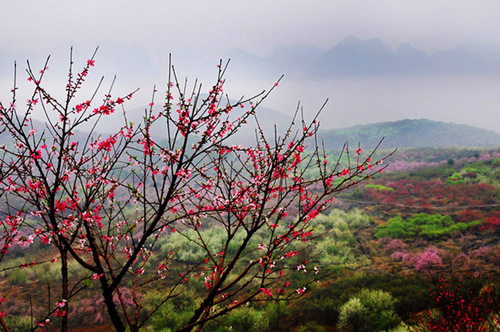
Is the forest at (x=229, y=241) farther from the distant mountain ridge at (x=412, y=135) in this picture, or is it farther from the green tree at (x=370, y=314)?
the distant mountain ridge at (x=412, y=135)


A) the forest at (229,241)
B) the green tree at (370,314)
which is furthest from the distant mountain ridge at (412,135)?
the green tree at (370,314)

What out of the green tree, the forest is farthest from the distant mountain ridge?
Result: the green tree

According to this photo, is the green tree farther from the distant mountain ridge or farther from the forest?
the distant mountain ridge

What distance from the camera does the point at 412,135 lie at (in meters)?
78.2

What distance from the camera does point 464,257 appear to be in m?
12.7

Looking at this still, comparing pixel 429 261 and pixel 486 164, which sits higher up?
pixel 486 164

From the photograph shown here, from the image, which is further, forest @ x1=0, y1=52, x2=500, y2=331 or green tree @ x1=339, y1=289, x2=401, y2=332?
green tree @ x1=339, y1=289, x2=401, y2=332

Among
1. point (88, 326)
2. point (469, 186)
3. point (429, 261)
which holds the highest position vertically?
point (469, 186)

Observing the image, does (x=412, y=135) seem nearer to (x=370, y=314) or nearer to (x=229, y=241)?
(x=370, y=314)

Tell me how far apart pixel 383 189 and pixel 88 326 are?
25597mm

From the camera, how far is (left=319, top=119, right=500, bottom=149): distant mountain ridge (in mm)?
75500

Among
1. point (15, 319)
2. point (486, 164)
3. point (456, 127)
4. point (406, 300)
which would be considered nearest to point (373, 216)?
point (406, 300)

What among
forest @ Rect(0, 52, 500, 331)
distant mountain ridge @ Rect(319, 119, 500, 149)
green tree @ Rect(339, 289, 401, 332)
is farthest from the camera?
distant mountain ridge @ Rect(319, 119, 500, 149)

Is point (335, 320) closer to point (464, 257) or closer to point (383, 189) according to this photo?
point (464, 257)
